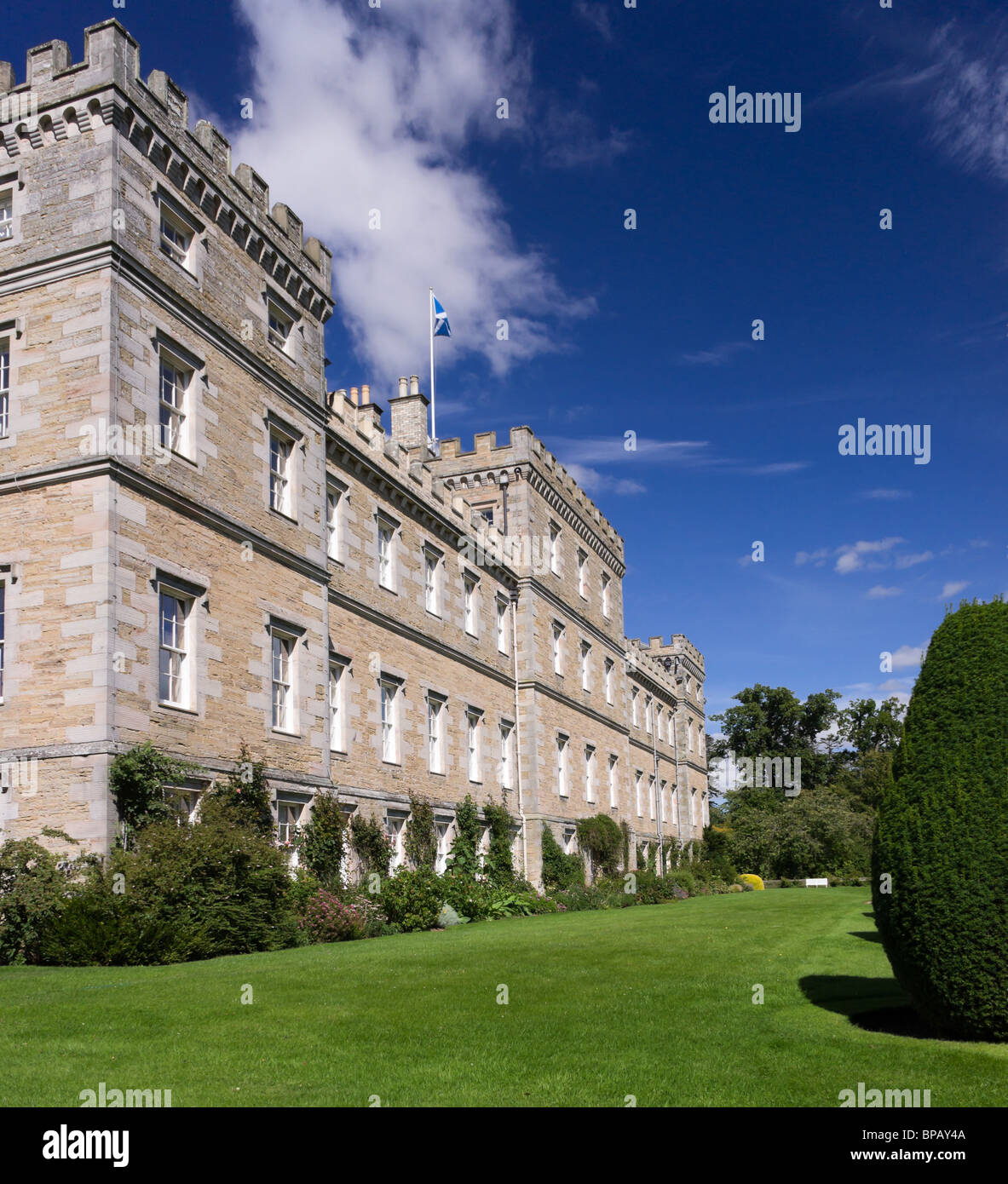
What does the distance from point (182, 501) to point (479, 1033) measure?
1201 cm

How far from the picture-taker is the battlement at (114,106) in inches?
699

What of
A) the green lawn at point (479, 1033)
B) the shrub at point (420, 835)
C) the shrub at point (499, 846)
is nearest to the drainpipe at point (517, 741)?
the shrub at point (499, 846)

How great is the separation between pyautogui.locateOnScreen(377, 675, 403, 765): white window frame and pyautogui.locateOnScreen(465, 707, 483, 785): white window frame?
15.8 ft

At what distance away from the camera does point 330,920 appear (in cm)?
1906

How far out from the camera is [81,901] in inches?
573

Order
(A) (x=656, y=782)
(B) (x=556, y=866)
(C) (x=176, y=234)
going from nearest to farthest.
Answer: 1. (C) (x=176, y=234)
2. (B) (x=556, y=866)
3. (A) (x=656, y=782)

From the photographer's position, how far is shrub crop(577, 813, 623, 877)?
Answer: 127 feet

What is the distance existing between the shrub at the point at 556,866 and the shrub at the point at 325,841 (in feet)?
45.1

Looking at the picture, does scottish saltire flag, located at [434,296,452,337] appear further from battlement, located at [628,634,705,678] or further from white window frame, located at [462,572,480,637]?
battlement, located at [628,634,705,678]

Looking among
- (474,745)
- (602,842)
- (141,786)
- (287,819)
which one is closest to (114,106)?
(141,786)

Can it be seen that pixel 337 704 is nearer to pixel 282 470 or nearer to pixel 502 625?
pixel 282 470

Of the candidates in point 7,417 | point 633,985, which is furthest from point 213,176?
point 633,985

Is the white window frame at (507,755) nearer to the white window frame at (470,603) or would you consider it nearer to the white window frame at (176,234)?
the white window frame at (470,603)

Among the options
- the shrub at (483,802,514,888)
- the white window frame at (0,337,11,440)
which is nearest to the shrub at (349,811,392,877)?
the shrub at (483,802,514,888)
